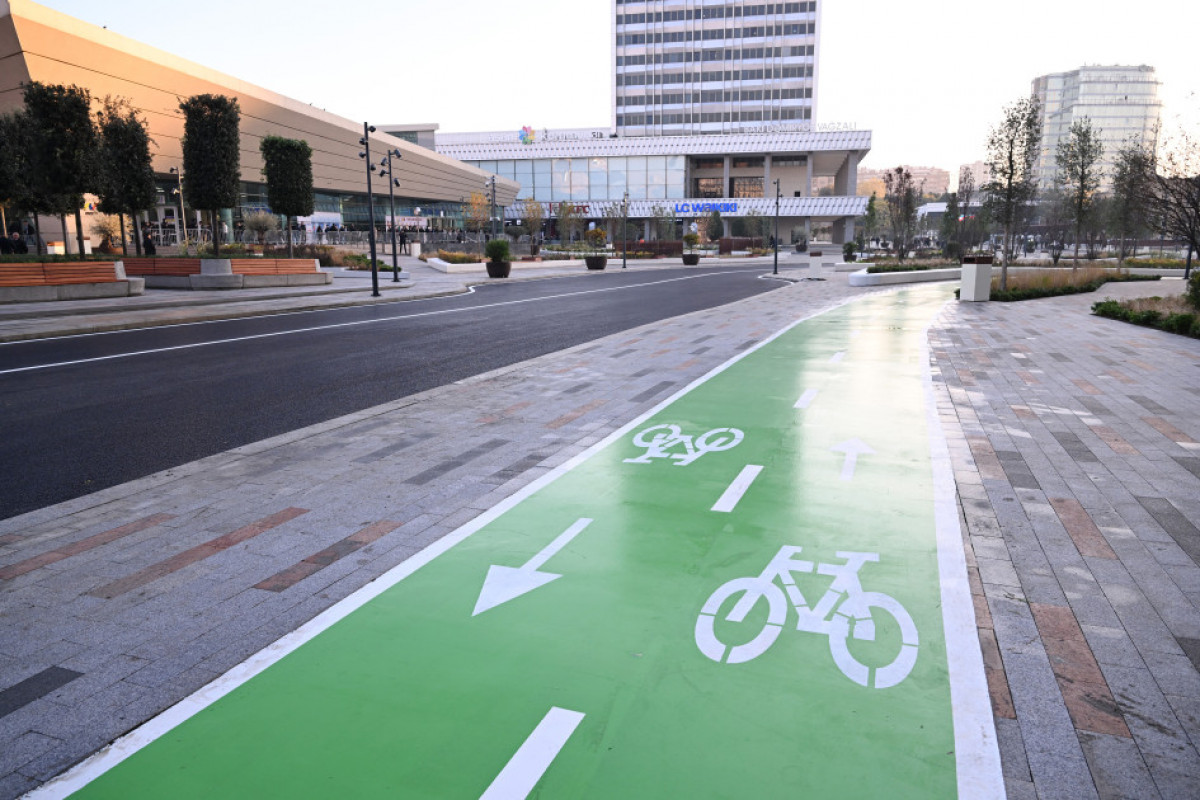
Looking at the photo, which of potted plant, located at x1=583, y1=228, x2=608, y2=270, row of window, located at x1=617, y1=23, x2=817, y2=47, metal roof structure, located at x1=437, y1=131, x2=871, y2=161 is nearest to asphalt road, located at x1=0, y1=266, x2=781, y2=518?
potted plant, located at x1=583, y1=228, x2=608, y2=270

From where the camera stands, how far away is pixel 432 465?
6.87 m

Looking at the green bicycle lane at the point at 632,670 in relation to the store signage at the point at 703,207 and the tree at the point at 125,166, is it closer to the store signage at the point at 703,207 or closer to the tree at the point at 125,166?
the tree at the point at 125,166

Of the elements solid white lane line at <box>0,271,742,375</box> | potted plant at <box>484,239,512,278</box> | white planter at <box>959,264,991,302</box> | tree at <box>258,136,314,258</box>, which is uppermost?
tree at <box>258,136,314,258</box>

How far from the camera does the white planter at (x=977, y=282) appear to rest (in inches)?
930

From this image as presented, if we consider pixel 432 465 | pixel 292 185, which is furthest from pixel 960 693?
pixel 292 185

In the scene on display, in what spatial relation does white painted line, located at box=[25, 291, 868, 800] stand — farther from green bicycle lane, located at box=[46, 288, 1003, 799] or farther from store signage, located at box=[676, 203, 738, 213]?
store signage, located at box=[676, 203, 738, 213]

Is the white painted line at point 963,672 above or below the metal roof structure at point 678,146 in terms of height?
below

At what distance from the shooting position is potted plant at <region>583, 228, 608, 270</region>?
164 ft

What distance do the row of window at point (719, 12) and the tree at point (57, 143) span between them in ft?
322

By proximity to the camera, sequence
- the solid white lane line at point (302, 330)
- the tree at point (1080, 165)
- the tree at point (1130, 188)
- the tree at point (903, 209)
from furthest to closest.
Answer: the tree at point (903, 209) < the tree at point (1080, 165) < the tree at point (1130, 188) < the solid white lane line at point (302, 330)

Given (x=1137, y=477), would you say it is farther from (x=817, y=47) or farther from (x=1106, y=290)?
(x=817, y=47)

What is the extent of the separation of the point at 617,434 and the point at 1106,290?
24860mm

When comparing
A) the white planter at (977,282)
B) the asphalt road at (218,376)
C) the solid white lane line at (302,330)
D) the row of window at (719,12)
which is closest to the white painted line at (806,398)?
the asphalt road at (218,376)

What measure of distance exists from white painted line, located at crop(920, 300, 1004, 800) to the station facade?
90.5 meters
